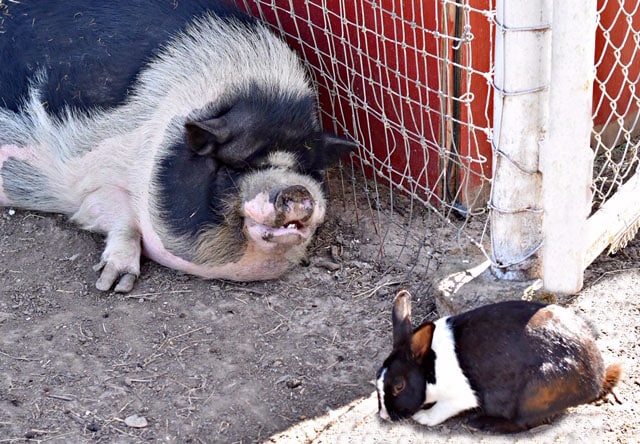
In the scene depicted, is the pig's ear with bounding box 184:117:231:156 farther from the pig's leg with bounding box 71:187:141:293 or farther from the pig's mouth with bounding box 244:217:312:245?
the pig's leg with bounding box 71:187:141:293

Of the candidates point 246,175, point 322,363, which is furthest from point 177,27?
point 322,363

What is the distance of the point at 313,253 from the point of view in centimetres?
446

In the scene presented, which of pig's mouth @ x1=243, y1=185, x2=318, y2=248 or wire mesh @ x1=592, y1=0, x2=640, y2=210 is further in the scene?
wire mesh @ x1=592, y1=0, x2=640, y2=210

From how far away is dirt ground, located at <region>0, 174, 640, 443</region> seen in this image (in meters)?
3.29

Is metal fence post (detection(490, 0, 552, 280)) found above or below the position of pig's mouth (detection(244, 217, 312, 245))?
above

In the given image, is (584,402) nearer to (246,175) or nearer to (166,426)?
(166,426)

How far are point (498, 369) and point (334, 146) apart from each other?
1.58m

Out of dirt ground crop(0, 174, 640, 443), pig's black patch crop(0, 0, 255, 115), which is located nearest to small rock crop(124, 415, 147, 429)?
dirt ground crop(0, 174, 640, 443)

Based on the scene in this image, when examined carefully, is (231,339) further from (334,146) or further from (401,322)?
(334,146)

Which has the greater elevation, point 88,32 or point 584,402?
point 88,32

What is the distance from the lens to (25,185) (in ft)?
15.5

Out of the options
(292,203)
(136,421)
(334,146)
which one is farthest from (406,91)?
(136,421)

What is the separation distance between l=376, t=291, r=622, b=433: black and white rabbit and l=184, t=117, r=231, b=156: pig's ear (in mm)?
1314

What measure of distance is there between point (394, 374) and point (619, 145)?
2599mm
